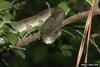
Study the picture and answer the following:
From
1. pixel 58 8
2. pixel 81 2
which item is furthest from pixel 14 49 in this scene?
pixel 81 2

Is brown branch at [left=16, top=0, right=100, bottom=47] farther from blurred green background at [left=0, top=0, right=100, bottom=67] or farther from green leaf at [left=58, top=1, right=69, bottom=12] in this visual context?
green leaf at [left=58, top=1, right=69, bottom=12]

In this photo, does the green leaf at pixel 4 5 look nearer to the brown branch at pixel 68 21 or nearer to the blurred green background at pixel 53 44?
the blurred green background at pixel 53 44

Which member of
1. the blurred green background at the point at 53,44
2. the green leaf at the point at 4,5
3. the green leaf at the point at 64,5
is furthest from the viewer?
the green leaf at the point at 64,5

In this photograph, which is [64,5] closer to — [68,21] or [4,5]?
[4,5]

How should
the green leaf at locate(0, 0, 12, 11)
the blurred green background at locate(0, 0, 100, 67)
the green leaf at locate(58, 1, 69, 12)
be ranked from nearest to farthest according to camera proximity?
the blurred green background at locate(0, 0, 100, 67), the green leaf at locate(0, 0, 12, 11), the green leaf at locate(58, 1, 69, 12)

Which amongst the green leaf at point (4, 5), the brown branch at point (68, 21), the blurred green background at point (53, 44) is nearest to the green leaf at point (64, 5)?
the blurred green background at point (53, 44)

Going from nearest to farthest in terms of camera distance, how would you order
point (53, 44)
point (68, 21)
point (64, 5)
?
point (68, 21)
point (53, 44)
point (64, 5)

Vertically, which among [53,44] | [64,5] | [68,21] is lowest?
[53,44]

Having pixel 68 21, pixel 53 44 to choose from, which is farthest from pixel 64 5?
pixel 68 21

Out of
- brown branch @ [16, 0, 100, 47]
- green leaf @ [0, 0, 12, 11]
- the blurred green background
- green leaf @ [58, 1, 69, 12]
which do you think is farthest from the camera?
green leaf @ [58, 1, 69, 12]

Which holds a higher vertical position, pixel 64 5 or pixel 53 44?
pixel 64 5

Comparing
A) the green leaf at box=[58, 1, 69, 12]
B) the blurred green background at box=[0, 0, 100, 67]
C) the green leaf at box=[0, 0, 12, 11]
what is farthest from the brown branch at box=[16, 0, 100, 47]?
the green leaf at box=[58, 1, 69, 12]

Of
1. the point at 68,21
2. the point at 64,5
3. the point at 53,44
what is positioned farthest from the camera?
the point at 64,5
